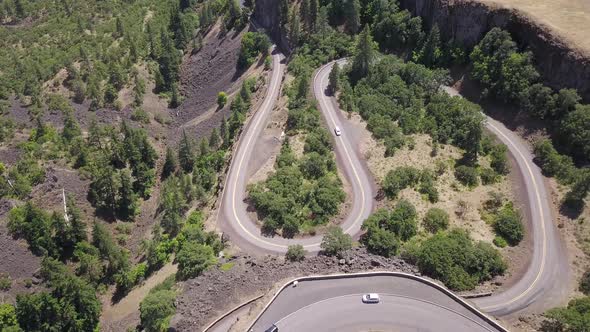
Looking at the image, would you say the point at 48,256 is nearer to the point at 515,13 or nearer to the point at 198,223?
the point at 198,223

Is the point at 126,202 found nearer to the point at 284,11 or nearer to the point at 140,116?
the point at 140,116

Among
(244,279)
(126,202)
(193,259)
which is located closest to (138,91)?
(126,202)

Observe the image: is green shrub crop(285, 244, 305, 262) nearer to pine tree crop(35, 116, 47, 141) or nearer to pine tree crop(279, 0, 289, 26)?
pine tree crop(35, 116, 47, 141)

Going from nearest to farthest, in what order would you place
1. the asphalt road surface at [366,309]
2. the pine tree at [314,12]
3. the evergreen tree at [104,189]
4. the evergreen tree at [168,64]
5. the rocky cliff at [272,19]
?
the asphalt road surface at [366,309] → the evergreen tree at [104,189] → the pine tree at [314,12] → the rocky cliff at [272,19] → the evergreen tree at [168,64]

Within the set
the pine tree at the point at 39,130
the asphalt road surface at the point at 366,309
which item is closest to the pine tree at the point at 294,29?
→ the pine tree at the point at 39,130

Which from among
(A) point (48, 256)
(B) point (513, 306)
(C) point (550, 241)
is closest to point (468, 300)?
(B) point (513, 306)

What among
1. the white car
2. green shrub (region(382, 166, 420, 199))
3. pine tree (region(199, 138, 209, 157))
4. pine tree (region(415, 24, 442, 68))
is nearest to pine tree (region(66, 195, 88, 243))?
pine tree (region(199, 138, 209, 157))

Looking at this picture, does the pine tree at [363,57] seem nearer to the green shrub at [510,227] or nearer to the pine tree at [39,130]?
the green shrub at [510,227]
